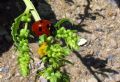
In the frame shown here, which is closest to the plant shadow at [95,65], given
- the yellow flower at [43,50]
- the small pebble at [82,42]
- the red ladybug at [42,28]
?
the small pebble at [82,42]

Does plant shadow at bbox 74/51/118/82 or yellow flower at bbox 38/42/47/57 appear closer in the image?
yellow flower at bbox 38/42/47/57

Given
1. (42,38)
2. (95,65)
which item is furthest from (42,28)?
(95,65)

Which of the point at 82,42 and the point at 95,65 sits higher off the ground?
the point at 82,42

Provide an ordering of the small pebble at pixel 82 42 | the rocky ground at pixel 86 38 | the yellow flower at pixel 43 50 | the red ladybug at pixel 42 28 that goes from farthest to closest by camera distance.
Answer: the small pebble at pixel 82 42 → the rocky ground at pixel 86 38 → the red ladybug at pixel 42 28 → the yellow flower at pixel 43 50

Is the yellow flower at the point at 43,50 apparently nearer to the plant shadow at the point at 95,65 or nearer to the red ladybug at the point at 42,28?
the red ladybug at the point at 42,28

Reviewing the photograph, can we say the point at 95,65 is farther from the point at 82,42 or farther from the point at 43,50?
the point at 43,50

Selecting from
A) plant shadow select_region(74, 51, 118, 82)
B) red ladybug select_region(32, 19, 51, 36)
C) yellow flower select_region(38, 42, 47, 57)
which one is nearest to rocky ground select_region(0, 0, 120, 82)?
plant shadow select_region(74, 51, 118, 82)

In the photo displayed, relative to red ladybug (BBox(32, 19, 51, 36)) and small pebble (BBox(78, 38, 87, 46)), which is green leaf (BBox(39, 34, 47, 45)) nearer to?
red ladybug (BBox(32, 19, 51, 36))

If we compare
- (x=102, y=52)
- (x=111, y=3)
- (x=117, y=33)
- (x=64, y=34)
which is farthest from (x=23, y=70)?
(x=111, y=3)
